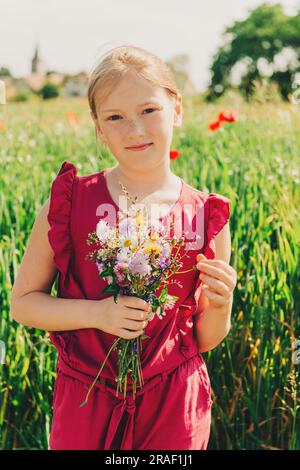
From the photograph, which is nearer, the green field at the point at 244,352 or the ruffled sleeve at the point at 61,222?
the ruffled sleeve at the point at 61,222

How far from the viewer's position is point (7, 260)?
2482mm

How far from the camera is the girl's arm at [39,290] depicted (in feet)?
5.18

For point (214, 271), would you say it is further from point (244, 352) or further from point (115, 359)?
point (244, 352)

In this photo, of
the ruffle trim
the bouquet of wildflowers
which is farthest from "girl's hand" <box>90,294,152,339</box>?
the ruffle trim

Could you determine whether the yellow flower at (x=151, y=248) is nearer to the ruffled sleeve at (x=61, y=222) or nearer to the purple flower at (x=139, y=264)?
the purple flower at (x=139, y=264)

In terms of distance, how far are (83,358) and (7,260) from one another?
96 centimetres

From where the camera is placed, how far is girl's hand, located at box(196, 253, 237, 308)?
1.51m

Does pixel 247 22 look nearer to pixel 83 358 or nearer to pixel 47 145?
pixel 47 145

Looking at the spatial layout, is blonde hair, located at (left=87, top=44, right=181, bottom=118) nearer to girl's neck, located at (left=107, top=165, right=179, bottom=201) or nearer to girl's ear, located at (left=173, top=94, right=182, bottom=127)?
girl's ear, located at (left=173, top=94, right=182, bottom=127)

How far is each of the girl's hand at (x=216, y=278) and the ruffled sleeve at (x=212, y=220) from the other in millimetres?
86

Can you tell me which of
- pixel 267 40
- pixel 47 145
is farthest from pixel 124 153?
pixel 267 40

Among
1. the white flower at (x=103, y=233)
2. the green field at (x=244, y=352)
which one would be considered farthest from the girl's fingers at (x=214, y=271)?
the green field at (x=244, y=352)

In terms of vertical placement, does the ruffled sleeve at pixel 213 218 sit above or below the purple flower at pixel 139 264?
above

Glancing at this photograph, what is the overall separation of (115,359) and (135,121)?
0.58 metres
